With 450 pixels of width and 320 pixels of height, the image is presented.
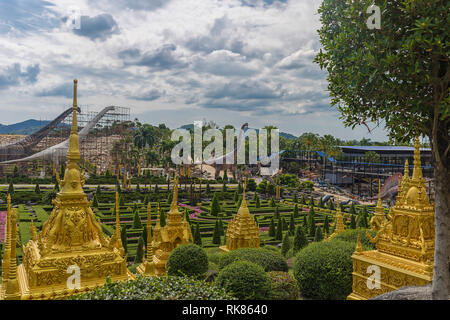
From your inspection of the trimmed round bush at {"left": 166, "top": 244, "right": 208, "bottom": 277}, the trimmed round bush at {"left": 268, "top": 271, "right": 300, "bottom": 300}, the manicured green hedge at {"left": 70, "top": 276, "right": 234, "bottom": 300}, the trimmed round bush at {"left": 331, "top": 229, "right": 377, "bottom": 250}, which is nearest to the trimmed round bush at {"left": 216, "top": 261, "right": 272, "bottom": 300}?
the trimmed round bush at {"left": 268, "top": 271, "right": 300, "bottom": 300}

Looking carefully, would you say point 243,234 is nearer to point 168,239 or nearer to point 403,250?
point 168,239

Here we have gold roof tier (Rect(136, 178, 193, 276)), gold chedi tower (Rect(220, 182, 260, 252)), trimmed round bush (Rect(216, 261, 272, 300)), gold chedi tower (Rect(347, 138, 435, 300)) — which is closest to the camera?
gold chedi tower (Rect(347, 138, 435, 300))

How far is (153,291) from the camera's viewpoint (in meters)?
5.68

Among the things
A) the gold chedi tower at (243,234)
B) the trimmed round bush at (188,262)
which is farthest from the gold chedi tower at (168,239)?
the gold chedi tower at (243,234)

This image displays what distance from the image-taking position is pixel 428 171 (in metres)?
43.6

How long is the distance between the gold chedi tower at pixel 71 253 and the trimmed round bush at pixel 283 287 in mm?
4429

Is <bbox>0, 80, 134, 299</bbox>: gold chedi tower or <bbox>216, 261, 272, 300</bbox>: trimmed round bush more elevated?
<bbox>0, 80, 134, 299</bbox>: gold chedi tower

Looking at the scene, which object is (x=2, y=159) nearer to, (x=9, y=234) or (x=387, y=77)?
(x=9, y=234)

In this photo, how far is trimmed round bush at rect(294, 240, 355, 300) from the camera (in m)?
11.3

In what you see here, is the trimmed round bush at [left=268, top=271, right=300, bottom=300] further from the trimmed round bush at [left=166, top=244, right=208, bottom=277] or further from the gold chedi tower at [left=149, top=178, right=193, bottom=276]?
the gold chedi tower at [left=149, top=178, right=193, bottom=276]

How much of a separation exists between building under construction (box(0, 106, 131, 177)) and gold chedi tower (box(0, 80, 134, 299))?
186ft

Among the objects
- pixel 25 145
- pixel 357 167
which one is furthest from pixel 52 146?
pixel 357 167
